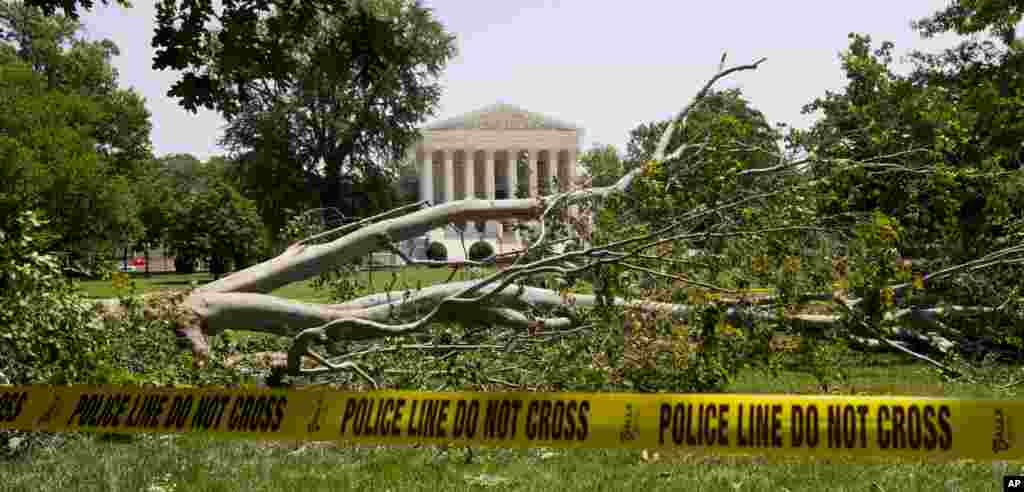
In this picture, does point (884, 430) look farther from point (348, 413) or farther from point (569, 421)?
point (348, 413)

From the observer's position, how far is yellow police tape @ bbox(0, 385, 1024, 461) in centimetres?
337

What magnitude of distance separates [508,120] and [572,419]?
233ft

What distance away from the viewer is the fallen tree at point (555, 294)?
5918 mm

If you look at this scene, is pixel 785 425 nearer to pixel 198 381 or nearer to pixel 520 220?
pixel 198 381

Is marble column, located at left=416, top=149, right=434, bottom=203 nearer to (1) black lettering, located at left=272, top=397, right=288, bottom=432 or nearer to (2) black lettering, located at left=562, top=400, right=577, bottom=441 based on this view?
(1) black lettering, located at left=272, top=397, right=288, bottom=432

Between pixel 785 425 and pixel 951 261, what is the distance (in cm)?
676

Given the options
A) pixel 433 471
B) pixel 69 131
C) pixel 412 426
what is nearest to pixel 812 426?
pixel 412 426

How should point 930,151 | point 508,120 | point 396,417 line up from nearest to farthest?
1. point 396,417
2. point 930,151
3. point 508,120

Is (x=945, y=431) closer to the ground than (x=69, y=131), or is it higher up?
closer to the ground

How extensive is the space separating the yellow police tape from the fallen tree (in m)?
1.81

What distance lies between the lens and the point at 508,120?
241ft

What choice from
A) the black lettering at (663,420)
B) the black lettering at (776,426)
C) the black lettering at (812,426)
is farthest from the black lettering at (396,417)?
the black lettering at (812,426)

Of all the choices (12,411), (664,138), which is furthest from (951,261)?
(12,411)

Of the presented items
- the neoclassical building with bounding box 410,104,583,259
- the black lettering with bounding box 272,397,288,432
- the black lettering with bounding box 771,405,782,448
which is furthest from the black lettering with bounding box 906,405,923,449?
the neoclassical building with bounding box 410,104,583,259
